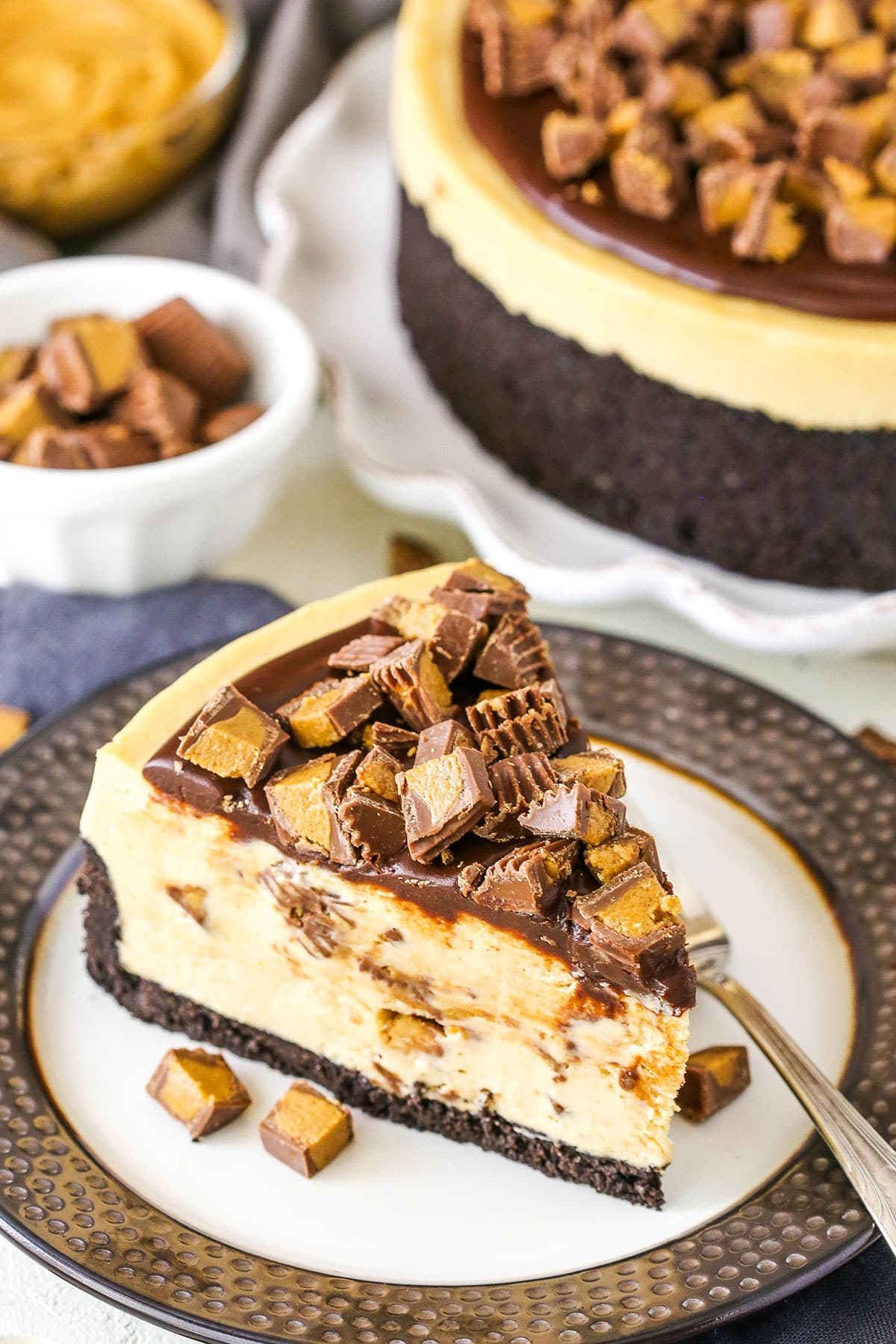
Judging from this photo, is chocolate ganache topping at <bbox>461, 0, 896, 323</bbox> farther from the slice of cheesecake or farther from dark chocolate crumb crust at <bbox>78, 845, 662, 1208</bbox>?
dark chocolate crumb crust at <bbox>78, 845, 662, 1208</bbox>

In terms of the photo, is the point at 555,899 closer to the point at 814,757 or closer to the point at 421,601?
the point at 421,601

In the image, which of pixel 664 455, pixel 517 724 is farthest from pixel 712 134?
pixel 517 724

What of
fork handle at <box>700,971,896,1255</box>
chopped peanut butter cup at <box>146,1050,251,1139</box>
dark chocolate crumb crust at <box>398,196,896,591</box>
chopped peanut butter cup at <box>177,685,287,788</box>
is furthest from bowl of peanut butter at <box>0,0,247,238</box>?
fork handle at <box>700,971,896,1255</box>

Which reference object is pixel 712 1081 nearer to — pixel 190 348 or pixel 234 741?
pixel 234 741

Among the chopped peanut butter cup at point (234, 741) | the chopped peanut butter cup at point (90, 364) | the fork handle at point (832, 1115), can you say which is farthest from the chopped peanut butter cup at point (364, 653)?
the chopped peanut butter cup at point (90, 364)

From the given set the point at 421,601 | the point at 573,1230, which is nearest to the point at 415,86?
the point at 421,601

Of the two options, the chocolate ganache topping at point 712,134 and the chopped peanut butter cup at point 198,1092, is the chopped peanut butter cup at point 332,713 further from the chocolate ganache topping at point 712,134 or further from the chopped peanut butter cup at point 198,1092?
the chocolate ganache topping at point 712,134
